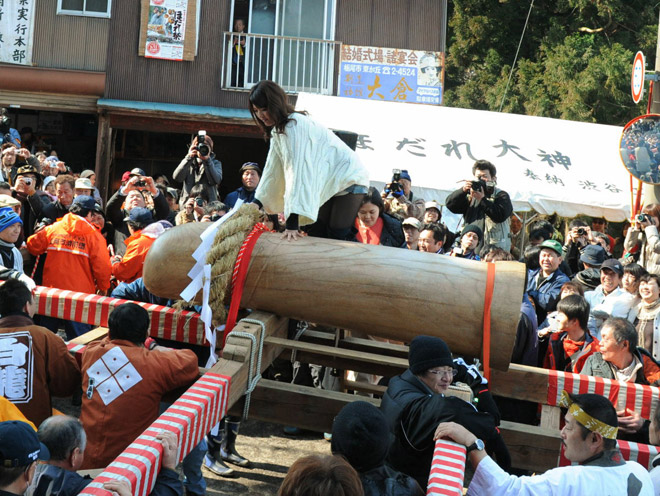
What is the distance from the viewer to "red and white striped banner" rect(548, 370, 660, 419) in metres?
4.16

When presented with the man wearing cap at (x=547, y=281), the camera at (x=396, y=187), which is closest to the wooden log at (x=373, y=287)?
the man wearing cap at (x=547, y=281)

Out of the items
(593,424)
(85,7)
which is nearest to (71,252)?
(593,424)

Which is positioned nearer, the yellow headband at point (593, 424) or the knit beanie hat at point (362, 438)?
the knit beanie hat at point (362, 438)

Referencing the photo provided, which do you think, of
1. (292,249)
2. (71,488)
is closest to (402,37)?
(292,249)

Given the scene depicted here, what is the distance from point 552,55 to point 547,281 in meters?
14.7

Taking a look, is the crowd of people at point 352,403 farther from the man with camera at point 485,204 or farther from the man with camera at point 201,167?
the man with camera at point 201,167

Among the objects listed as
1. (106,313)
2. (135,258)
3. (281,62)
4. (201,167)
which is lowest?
(106,313)

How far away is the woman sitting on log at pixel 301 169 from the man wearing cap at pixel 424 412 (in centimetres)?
114

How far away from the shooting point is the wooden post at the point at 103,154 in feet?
46.7

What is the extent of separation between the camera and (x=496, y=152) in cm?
1114

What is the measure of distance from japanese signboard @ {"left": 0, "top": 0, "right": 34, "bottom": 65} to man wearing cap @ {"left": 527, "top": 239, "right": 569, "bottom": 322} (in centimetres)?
1138

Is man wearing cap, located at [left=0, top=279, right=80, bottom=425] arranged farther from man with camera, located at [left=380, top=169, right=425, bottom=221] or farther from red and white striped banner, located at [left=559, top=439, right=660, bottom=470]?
man with camera, located at [left=380, top=169, right=425, bottom=221]

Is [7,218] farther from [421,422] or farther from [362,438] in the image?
[362,438]

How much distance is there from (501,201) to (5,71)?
1094cm
